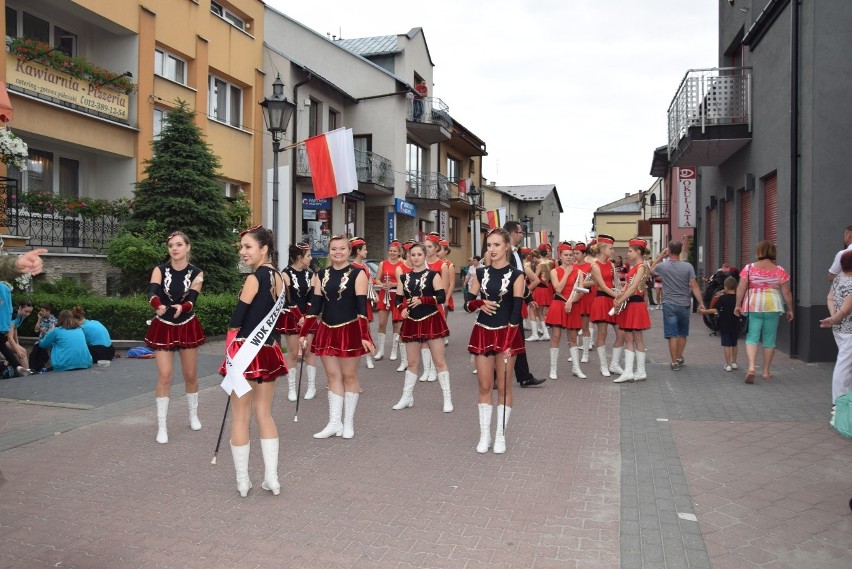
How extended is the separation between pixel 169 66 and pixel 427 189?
16232 mm

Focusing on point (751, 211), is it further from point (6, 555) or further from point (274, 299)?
point (6, 555)

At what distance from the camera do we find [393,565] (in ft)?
13.4

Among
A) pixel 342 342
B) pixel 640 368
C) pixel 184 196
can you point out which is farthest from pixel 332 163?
pixel 342 342

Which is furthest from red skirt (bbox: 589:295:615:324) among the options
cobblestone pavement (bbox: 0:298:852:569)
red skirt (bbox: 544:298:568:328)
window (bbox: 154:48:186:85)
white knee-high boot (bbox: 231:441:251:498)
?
window (bbox: 154:48:186:85)

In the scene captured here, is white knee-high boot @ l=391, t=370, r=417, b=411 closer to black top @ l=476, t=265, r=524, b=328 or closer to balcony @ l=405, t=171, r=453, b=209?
black top @ l=476, t=265, r=524, b=328

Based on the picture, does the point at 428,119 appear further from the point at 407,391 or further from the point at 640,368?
the point at 407,391

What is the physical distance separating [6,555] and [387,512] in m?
2.27

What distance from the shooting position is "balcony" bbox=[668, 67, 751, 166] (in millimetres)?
15445

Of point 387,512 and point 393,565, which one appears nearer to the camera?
point 393,565

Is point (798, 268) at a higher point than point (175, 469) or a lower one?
higher

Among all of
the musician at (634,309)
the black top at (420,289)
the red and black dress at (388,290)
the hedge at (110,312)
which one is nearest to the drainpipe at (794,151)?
the musician at (634,309)

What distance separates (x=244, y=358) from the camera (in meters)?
5.08

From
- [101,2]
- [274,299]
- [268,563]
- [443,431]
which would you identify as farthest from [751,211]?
[101,2]

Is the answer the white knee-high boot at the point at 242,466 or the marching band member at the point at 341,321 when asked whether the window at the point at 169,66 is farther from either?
the white knee-high boot at the point at 242,466
